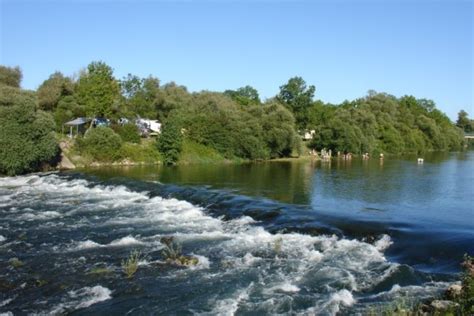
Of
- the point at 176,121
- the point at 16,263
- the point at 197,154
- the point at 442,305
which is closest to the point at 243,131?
the point at 197,154

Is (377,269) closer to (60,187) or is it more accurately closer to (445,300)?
(445,300)

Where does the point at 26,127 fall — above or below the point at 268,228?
above

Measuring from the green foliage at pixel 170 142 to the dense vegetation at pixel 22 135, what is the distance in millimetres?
18995

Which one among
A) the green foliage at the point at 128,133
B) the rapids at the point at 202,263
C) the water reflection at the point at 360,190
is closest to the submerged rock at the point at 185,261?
the rapids at the point at 202,263

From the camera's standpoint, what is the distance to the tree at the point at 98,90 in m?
73.9

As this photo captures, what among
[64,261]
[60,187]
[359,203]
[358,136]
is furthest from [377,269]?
[358,136]

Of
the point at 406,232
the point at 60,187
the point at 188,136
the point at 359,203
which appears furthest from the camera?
the point at 188,136

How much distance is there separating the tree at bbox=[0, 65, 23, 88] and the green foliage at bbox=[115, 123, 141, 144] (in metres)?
27.0

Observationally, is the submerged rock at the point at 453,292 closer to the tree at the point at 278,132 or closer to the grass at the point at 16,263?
the grass at the point at 16,263

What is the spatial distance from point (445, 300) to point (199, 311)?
7.08 metres

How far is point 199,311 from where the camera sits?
1387cm

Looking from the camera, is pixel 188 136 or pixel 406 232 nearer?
pixel 406 232

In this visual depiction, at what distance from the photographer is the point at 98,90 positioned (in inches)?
2899

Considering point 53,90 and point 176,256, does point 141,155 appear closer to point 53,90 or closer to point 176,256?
point 53,90
